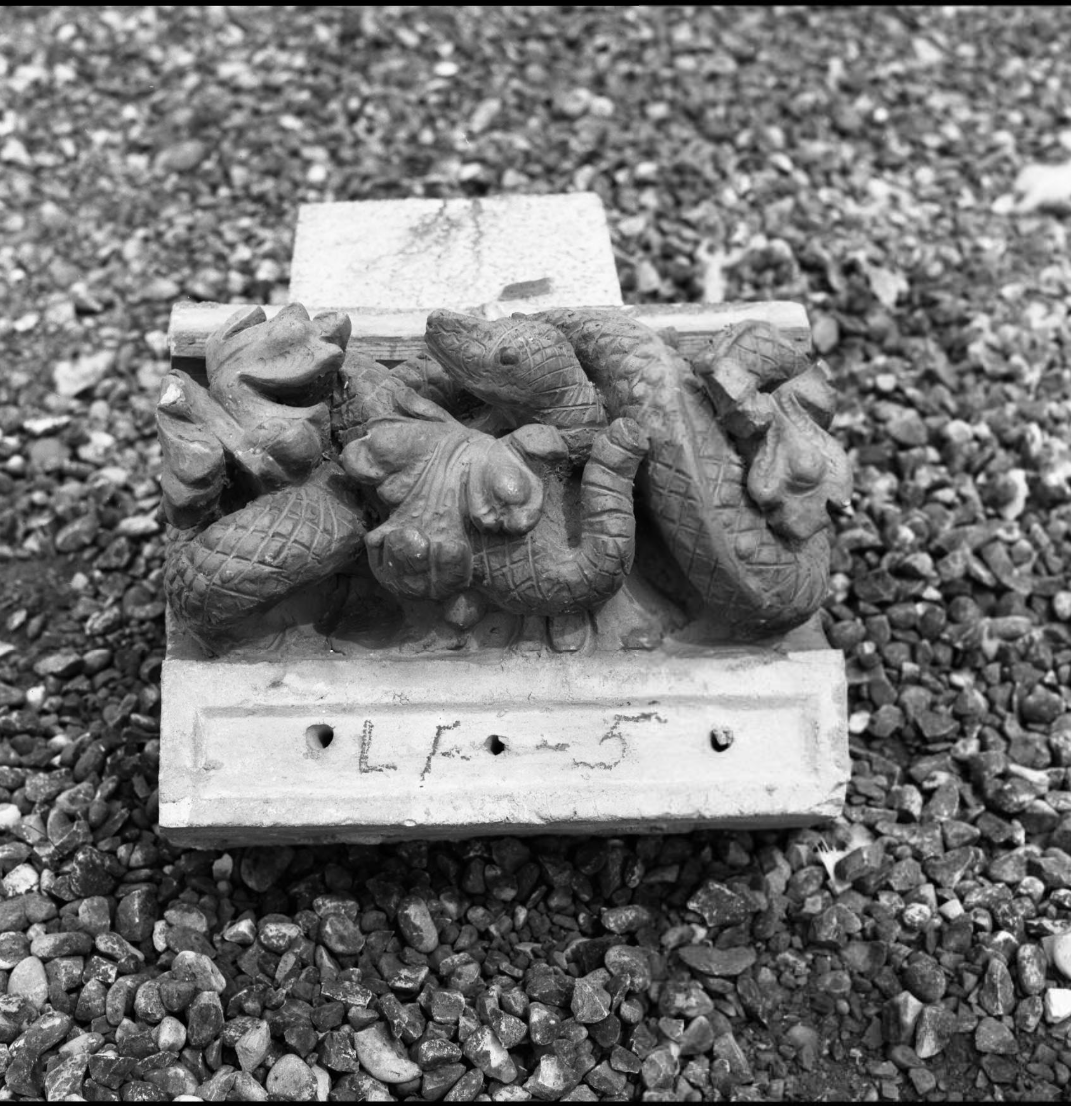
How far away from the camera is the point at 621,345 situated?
8.02 feet

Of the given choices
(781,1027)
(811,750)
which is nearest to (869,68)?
(811,750)

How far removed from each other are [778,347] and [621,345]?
29cm

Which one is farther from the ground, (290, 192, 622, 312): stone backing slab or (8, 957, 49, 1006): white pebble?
(290, 192, 622, 312): stone backing slab

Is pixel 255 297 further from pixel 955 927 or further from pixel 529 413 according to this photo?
pixel 955 927

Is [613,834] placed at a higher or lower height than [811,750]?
lower

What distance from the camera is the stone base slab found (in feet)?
8.09

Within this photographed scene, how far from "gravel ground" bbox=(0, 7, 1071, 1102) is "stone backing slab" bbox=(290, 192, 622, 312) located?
503 mm

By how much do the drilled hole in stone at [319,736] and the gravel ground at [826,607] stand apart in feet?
1.12

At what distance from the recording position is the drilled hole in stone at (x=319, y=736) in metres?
2.49

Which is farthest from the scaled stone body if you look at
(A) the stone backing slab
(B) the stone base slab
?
(A) the stone backing slab

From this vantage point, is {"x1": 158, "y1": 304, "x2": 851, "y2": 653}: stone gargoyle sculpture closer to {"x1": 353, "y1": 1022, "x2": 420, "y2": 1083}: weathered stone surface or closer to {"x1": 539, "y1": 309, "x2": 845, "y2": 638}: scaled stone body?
{"x1": 539, "y1": 309, "x2": 845, "y2": 638}: scaled stone body

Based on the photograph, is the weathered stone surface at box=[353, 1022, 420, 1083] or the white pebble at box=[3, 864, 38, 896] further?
the white pebble at box=[3, 864, 38, 896]

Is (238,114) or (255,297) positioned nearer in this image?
(255,297)

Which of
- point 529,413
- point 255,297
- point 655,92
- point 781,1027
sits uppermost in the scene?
point 529,413
